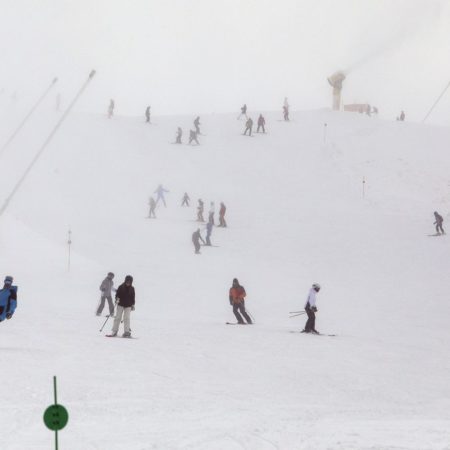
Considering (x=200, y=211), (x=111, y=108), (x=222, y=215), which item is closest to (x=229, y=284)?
(x=222, y=215)

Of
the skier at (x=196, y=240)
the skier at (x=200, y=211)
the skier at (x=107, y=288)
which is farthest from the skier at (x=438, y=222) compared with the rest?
the skier at (x=107, y=288)

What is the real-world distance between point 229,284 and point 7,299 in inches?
447

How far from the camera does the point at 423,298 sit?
68.3 ft

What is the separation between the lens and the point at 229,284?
71.0 feet

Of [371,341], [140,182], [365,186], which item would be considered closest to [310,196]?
[365,186]

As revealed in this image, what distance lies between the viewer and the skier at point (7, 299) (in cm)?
1078

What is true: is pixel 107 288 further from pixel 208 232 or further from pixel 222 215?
pixel 222 215

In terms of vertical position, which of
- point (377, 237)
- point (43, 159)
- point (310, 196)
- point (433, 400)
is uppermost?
point (43, 159)

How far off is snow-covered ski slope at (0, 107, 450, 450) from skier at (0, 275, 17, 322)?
1.79 ft

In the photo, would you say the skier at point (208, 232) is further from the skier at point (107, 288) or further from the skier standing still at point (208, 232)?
the skier at point (107, 288)

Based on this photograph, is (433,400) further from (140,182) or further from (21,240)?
(140,182)

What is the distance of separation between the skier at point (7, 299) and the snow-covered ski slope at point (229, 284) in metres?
0.54

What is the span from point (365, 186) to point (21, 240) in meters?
17.8

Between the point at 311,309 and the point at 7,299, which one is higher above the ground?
the point at 7,299
